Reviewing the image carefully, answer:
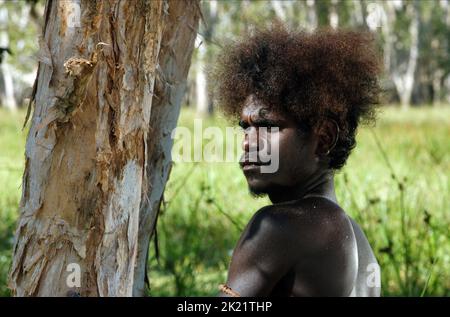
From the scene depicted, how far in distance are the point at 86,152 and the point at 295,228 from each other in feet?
2.11

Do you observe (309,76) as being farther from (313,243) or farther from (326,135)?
(313,243)

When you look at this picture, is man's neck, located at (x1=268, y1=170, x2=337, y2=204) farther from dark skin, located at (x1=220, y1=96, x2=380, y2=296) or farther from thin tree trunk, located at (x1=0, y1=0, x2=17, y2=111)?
thin tree trunk, located at (x1=0, y1=0, x2=17, y2=111)

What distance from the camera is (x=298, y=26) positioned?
9.16 ft

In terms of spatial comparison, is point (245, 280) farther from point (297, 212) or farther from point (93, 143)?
point (93, 143)

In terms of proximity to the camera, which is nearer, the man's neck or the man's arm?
the man's arm

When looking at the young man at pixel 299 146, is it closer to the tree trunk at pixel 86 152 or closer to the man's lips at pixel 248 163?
the man's lips at pixel 248 163

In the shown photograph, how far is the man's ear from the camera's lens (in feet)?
7.88

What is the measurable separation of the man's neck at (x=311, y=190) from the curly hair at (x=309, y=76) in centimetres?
9

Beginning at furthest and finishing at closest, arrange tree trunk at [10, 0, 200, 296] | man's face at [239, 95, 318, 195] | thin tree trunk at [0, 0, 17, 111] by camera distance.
Answer: thin tree trunk at [0, 0, 17, 111], man's face at [239, 95, 318, 195], tree trunk at [10, 0, 200, 296]

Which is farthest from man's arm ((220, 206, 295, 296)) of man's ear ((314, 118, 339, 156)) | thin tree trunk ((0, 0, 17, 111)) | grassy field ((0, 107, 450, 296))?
thin tree trunk ((0, 0, 17, 111))

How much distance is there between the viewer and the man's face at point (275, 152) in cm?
236

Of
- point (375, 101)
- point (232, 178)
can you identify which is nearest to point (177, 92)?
point (375, 101)

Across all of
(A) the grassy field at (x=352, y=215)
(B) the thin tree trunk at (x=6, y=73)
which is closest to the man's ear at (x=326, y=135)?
(A) the grassy field at (x=352, y=215)
